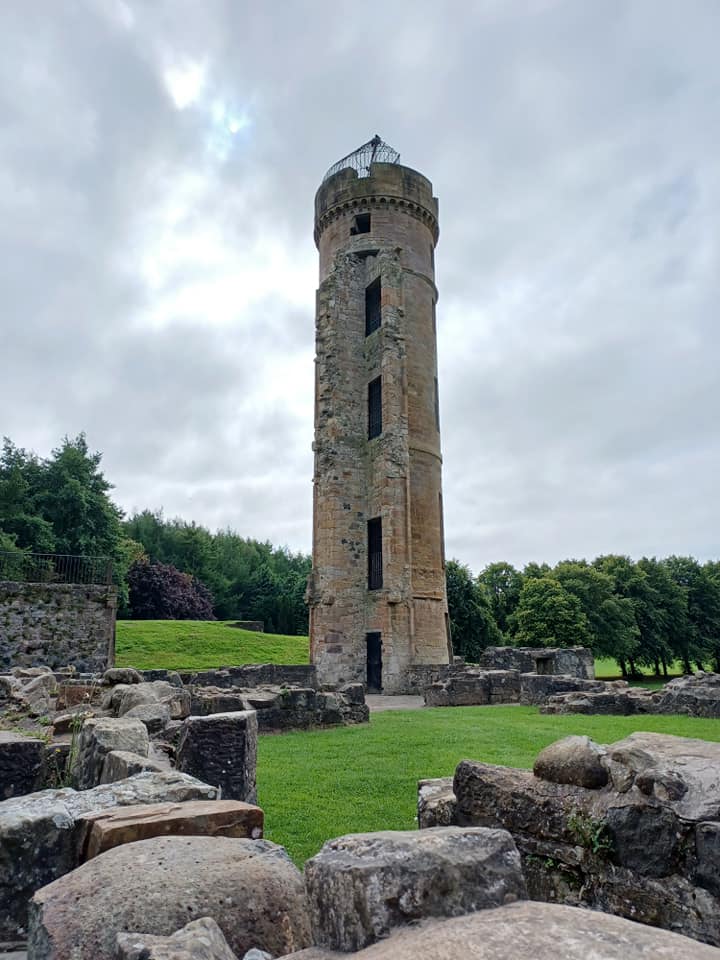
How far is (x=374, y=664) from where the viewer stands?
83.7 ft

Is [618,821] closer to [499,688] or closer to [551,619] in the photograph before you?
[499,688]

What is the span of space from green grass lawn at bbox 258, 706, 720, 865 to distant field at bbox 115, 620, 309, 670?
1603 cm

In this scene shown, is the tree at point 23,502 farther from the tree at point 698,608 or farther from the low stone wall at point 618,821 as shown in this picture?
the tree at point 698,608

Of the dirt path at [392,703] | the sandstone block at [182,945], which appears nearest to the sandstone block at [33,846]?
the sandstone block at [182,945]

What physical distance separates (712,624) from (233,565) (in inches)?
1718

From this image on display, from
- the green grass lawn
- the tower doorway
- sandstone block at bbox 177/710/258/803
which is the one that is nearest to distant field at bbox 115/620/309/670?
the tower doorway

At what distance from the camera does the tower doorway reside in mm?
25312

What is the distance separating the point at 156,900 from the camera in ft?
7.59

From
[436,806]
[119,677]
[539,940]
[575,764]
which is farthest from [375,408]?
[539,940]

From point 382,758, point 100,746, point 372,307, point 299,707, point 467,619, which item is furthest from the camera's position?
point 467,619

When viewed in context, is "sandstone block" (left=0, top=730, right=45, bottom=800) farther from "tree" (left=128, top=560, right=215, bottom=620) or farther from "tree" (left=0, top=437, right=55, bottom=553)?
"tree" (left=128, top=560, right=215, bottom=620)

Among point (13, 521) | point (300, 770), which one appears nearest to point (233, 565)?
point (13, 521)

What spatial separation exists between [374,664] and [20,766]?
73.3 feet

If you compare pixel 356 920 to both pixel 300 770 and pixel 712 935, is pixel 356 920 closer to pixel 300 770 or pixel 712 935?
pixel 712 935
